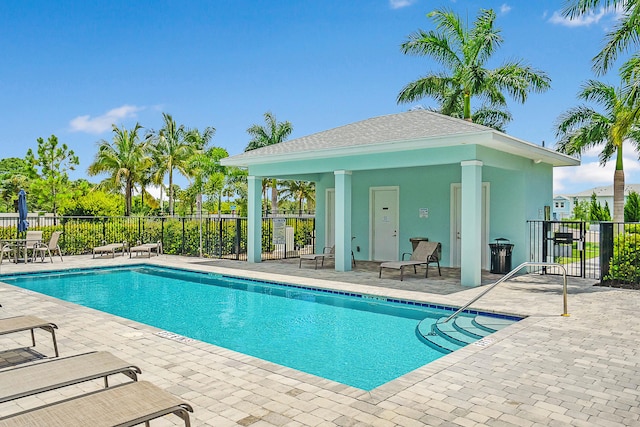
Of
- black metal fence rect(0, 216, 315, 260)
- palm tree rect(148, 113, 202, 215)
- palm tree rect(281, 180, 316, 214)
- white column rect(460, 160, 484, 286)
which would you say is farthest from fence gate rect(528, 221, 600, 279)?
palm tree rect(148, 113, 202, 215)

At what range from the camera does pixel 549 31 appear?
20062 millimetres

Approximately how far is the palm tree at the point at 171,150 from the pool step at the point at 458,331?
34.8 meters

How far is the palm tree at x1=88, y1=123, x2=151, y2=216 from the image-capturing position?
3678cm

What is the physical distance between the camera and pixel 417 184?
49.1 ft

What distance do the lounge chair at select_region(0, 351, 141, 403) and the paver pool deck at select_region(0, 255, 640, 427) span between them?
17.2 inches

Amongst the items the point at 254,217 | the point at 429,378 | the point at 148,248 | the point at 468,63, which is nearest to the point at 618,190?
the point at 468,63

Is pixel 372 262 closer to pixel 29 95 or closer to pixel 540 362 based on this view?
pixel 540 362

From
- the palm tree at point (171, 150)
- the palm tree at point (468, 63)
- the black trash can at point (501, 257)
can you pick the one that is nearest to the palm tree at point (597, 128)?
the palm tree at point (468, 63)

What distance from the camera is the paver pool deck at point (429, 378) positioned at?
12.4 ft

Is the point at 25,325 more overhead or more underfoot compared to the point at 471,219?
more underfoot

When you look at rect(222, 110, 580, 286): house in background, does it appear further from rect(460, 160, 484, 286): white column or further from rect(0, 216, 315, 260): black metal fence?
rect(0, 216, 315, 260): black metal fence

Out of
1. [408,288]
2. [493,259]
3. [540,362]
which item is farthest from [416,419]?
[493,259]

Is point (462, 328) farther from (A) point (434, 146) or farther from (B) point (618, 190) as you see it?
(B) point (618, 190)

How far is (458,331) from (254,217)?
9.37 m
